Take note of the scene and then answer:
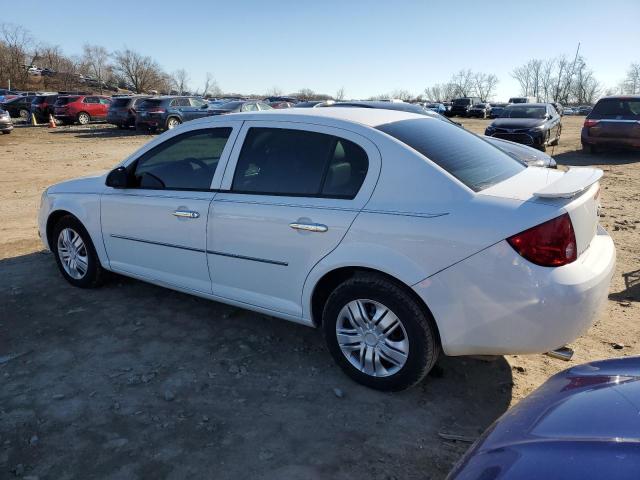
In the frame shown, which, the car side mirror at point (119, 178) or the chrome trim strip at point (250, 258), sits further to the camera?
the car side mirror at point (119, 178)

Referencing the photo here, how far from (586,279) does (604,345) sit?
1.39 meters

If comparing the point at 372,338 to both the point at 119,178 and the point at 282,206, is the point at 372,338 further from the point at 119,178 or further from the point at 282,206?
the point at 119,178

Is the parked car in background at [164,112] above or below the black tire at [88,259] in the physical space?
above

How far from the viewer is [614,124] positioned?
13875mm

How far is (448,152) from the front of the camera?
3.13m

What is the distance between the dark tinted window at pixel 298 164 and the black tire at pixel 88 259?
1905 millimetres

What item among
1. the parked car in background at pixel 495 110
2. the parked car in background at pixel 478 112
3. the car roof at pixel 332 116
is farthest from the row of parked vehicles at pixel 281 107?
the parked car in background at pixel 478 112

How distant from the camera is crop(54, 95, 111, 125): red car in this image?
92.5 ft

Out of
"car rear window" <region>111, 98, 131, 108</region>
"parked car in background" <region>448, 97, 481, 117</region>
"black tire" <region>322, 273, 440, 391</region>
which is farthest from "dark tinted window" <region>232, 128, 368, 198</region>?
"parked car in background" <region>448, 97, 481, 117</region>

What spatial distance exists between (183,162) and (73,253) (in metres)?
1.65

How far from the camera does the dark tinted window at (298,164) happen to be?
311 centimetres

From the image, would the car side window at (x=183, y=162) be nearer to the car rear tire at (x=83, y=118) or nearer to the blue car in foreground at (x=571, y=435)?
the blue car in foreground at (x=571, y=435)

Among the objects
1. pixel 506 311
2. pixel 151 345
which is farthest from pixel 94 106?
pixel 506 311

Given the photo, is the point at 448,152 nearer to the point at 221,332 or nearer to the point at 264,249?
the point at 264,249
